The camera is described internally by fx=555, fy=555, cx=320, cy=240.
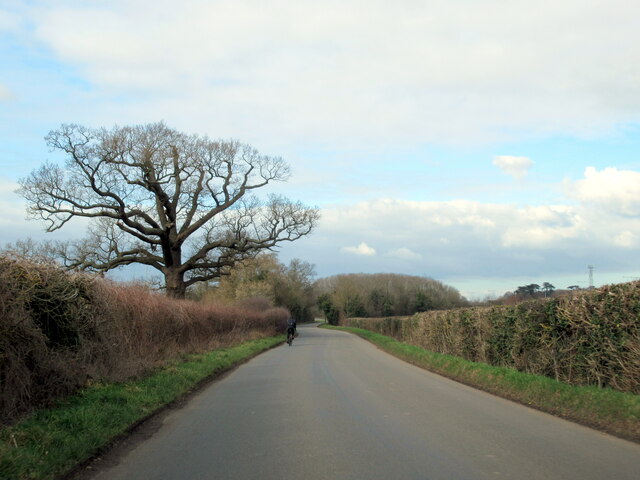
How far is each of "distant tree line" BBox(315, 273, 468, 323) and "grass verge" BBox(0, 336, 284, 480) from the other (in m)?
87.6

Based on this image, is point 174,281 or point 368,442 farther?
point 174,281

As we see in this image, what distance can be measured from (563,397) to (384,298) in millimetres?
100555

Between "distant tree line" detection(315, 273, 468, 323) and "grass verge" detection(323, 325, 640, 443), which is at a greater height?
"distant tree line" detection(315, 273, 468, 323)

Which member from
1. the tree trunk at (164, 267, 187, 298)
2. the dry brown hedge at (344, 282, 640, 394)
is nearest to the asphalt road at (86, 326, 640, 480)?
the dry brown hedge at (344, 282, 640, 394)

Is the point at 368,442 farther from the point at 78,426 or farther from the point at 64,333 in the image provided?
the point at 64,333

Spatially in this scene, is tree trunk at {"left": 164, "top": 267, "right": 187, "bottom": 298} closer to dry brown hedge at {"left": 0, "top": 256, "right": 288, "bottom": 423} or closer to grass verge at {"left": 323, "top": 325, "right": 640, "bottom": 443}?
dry brown hedge at {"left": 0, "top": 256, "right": 288, "bottom": 423}

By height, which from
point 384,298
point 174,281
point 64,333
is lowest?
point 64,333

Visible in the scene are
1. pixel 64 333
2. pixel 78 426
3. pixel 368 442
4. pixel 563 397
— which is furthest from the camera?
pixel 563 397

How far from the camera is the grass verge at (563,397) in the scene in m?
8.76

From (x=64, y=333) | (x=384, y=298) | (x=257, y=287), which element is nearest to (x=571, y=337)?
(x=64, y=333)

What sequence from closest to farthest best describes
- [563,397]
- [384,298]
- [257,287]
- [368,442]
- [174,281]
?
[368,442], [563,397], [174,281], [257,287], [384,298]

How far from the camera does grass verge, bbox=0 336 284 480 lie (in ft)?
19.3

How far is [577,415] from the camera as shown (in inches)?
386

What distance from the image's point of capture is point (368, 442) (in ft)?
24.8
